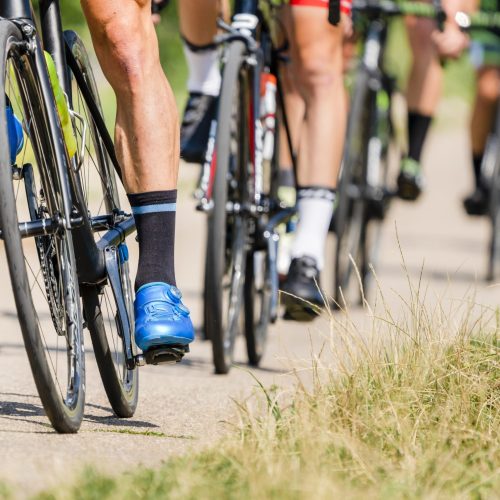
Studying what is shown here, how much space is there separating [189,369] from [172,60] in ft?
49.1

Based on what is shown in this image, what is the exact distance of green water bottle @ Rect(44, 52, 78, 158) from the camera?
11.7 feet

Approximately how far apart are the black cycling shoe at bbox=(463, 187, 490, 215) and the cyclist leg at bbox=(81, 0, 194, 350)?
16.3ft

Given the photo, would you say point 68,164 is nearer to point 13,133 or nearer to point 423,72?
point 13,133

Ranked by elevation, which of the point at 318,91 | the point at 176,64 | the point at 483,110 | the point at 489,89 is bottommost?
the point at 176,64

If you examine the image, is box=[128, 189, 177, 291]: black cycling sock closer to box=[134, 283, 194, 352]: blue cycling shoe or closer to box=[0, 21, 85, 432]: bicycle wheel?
box=[134, 283, 194, 352]: blue cycling shoe

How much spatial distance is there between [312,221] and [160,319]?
1.88 metres

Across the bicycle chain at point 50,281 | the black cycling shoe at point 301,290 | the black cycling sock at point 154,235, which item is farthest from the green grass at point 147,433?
the black cycling shoe at point 301,290

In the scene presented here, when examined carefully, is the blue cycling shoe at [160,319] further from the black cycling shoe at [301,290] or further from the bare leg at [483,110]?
the bare leg at [483,110]

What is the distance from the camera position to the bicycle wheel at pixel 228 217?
4910 mm

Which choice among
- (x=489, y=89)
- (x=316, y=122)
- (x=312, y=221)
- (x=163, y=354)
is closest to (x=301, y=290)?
(x=312, y=221)

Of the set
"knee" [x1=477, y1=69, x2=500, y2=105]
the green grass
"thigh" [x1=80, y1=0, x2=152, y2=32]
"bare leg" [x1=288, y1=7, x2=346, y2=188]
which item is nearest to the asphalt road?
the green grass

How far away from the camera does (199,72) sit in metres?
5.75

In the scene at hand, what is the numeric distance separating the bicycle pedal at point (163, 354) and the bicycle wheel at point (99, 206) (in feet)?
0.44

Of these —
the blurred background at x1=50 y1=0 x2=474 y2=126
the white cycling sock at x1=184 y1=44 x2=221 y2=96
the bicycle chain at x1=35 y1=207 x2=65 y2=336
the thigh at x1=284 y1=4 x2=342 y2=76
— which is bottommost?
the blurred background at x1=50 y1=0 x2=474 y2=126
